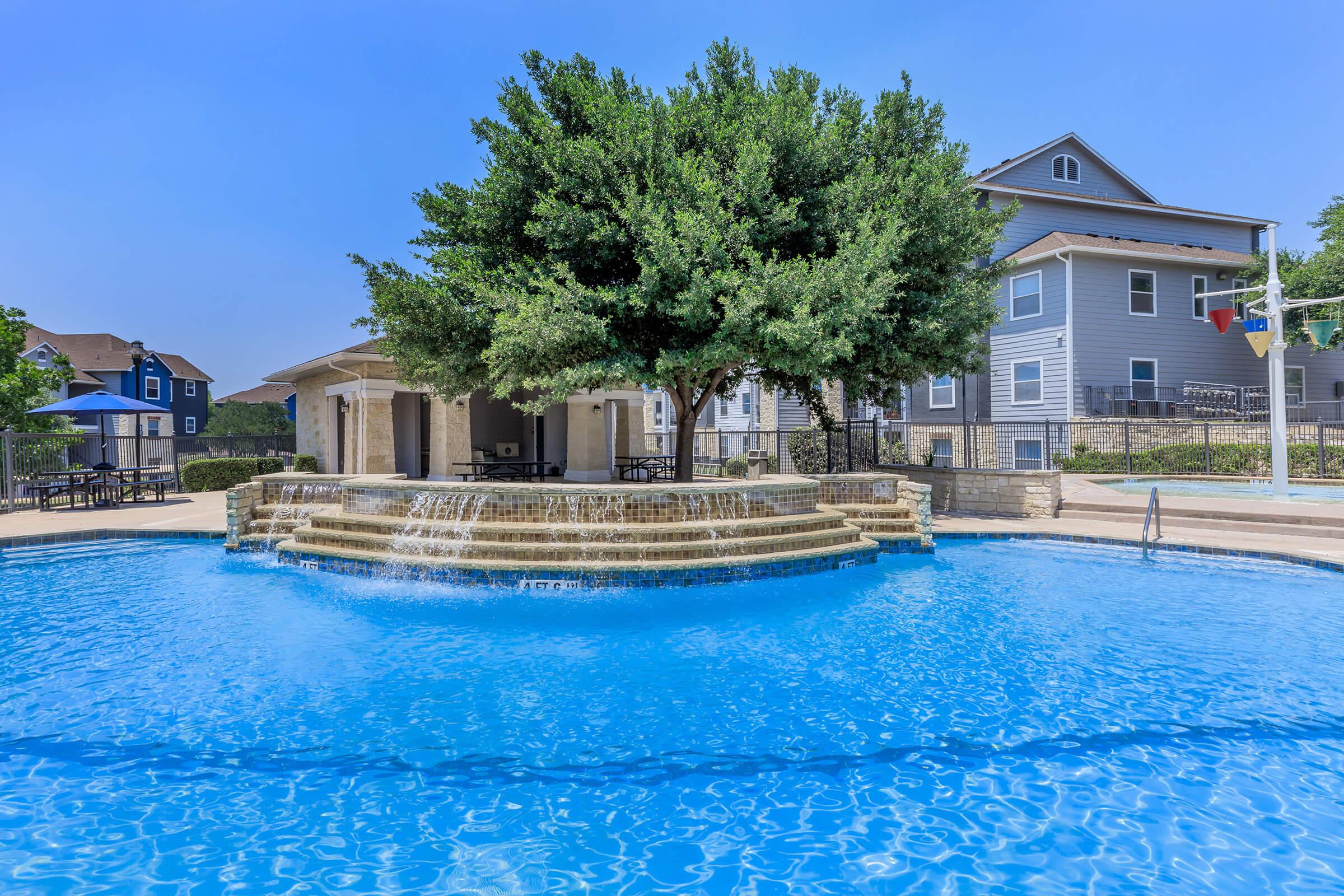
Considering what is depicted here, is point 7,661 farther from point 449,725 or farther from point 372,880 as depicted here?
point 372,880

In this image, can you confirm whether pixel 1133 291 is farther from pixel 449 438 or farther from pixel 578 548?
pixel 578 548

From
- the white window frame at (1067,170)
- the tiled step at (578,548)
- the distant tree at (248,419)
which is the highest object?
the white window frame at (1067,170)

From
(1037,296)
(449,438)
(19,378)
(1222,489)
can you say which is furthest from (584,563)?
(19,378)

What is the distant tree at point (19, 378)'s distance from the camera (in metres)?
21.3

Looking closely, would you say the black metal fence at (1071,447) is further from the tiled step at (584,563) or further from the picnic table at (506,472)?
the picnic table at (506,472)

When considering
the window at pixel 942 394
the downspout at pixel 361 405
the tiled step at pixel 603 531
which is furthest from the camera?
the window at pixel 942 394

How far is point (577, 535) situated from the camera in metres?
9.60

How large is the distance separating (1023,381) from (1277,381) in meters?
9.49

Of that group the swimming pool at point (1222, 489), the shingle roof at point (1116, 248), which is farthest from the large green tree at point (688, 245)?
the shingle roof at point (1116, 248)

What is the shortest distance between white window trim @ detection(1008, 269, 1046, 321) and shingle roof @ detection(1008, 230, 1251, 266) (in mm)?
814

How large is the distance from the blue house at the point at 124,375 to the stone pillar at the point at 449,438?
30476 millimetres

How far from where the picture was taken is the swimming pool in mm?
15012

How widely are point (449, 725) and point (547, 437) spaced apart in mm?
16788

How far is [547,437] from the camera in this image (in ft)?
69.5
